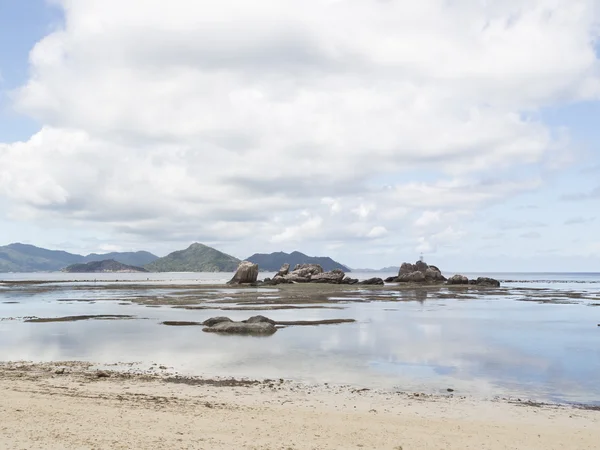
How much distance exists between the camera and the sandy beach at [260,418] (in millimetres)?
11789

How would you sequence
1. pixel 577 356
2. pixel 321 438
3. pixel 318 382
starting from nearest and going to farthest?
pixel 321 438, pixel 318 382, pixel 577 356

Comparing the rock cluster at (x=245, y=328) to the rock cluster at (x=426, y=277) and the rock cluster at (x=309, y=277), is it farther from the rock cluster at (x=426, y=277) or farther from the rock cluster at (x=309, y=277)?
the rock cluster at (x=426, y=277)

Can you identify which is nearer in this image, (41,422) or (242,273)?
(41,422)

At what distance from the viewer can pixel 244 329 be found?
34500mm

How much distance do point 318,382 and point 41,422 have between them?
33.3 ft

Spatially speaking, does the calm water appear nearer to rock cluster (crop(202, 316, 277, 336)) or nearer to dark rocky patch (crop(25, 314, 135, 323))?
rock cluster (crop(202, 316, 277, 336))

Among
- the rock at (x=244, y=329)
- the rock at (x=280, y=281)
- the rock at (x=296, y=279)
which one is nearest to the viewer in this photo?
the rock at (x=244, y=329)

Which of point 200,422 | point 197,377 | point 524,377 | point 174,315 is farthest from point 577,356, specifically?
point 174,315

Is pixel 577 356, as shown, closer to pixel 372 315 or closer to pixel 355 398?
pixel 355 398

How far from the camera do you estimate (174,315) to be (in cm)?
4750

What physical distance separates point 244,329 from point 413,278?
99.6 m

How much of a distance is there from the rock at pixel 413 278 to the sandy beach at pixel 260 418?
370 ft

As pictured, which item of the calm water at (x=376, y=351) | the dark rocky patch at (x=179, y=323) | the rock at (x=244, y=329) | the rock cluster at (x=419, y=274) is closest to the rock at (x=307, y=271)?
the rock cluster at (x=419, y=274)

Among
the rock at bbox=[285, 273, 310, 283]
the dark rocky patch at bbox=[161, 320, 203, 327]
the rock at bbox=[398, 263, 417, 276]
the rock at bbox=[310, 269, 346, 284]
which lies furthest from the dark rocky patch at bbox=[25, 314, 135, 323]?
the rock at bbox=[398, 263, 417, 276]
